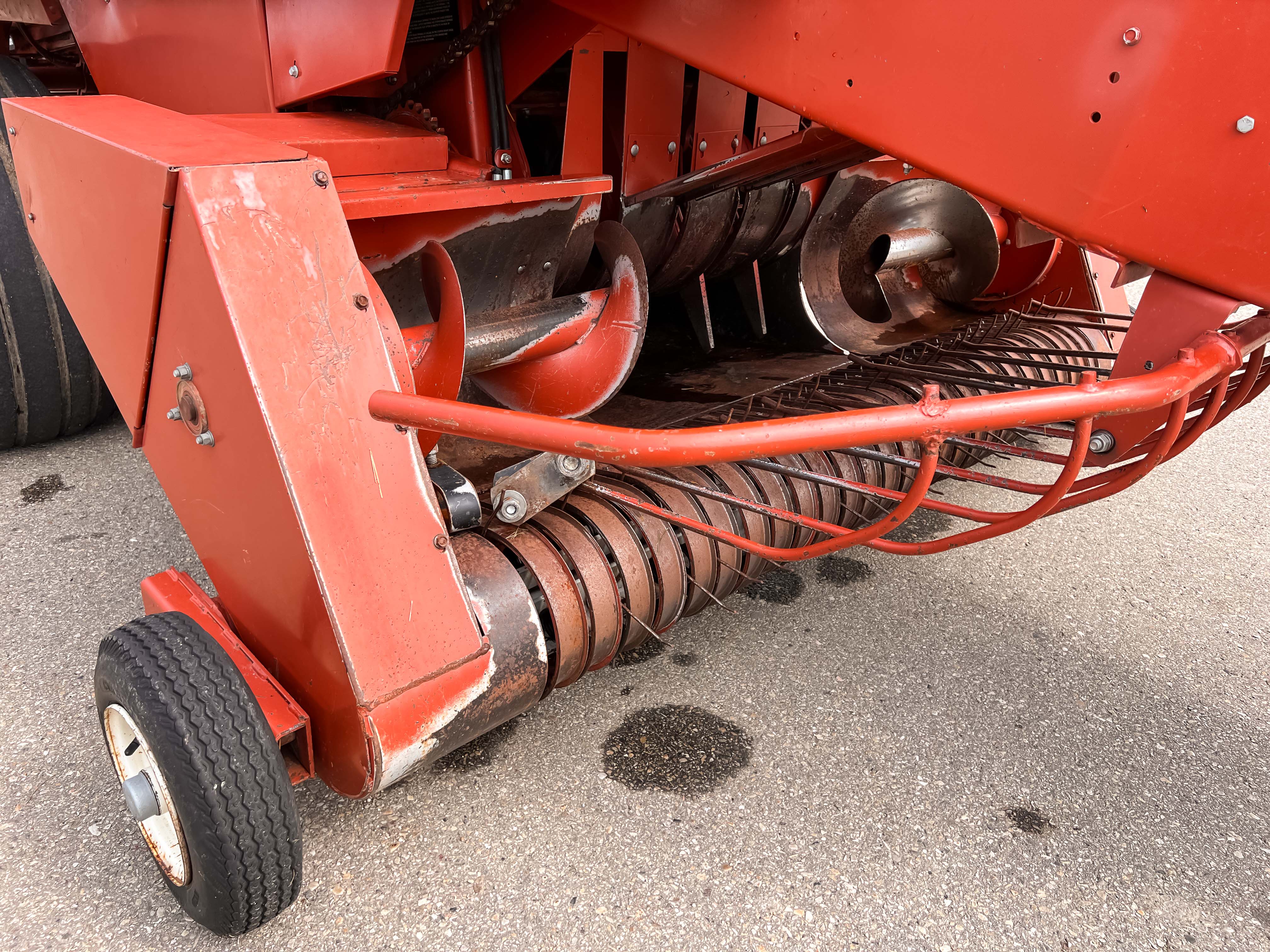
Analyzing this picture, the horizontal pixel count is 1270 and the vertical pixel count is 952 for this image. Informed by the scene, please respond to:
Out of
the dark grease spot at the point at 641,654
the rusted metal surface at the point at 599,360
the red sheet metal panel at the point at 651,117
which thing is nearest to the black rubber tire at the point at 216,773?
the dark grease spot at the point at 641,654

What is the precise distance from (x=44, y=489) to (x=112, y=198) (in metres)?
1.76

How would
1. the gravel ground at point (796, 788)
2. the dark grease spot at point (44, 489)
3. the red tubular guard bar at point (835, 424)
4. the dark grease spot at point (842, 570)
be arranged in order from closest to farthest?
the red tubular guard bar at point (835, 424) < the gravel ground at point (796, 788) < the dark grease spot at point (842, 570) < the dark grease spot at point (44, 489)

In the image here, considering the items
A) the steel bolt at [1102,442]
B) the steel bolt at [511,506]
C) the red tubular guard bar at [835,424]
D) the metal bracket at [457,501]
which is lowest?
the steel bolt at [511,506]

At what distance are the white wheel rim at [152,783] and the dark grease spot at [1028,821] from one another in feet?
4.87

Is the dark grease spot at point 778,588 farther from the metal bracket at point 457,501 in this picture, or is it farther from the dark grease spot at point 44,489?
the dark grease spot at point 44,489

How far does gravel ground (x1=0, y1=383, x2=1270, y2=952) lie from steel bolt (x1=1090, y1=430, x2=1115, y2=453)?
0.70 meters

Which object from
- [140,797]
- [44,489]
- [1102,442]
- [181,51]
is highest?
[181,51]

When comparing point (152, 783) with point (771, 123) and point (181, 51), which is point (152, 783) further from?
point (771, 123)

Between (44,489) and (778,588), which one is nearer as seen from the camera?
(778,588)

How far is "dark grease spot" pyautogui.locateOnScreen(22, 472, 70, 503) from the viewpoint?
2.74m

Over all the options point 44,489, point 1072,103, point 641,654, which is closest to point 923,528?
point 641,654

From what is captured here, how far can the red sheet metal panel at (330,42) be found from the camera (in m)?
1.75

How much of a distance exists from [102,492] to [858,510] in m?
2.35

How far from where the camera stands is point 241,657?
59.1 inches
